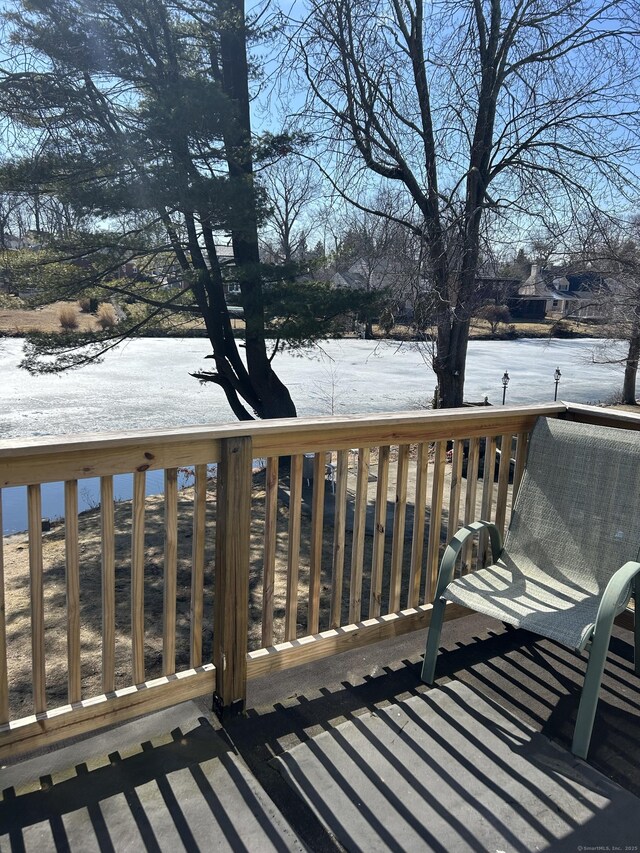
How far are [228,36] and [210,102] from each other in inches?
43.5

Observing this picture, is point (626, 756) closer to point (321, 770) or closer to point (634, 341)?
point (321, 770)

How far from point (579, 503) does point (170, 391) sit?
748 centimetres

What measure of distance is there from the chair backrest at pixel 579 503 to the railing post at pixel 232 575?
113cm

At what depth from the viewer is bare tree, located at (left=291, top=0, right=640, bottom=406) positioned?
573 cm

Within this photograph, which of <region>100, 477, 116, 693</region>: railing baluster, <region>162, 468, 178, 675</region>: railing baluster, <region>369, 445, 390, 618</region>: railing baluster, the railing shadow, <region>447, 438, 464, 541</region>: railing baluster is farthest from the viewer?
<region>447, 438, 464, 541</region>: railing baluster

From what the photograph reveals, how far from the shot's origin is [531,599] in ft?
6.95

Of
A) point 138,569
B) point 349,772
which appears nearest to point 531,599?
point 349,772

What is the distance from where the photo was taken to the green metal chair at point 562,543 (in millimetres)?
2025

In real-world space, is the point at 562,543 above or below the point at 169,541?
below

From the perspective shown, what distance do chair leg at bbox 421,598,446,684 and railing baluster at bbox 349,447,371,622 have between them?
28 cm

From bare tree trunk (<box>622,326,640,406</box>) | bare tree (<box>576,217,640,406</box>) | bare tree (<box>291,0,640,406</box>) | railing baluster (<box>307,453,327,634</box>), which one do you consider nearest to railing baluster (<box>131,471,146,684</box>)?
railing baluster (<box>307,453,327,634</box>)

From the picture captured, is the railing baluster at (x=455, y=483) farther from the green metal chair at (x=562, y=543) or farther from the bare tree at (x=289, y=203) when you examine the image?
the bare tree at (x=289, y=203)

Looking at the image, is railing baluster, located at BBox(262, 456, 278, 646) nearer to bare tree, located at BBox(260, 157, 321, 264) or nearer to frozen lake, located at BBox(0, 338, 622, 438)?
frozen lake, located at BBox(0, 338, 622, 438)

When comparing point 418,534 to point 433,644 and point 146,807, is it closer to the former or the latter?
point 433,644
